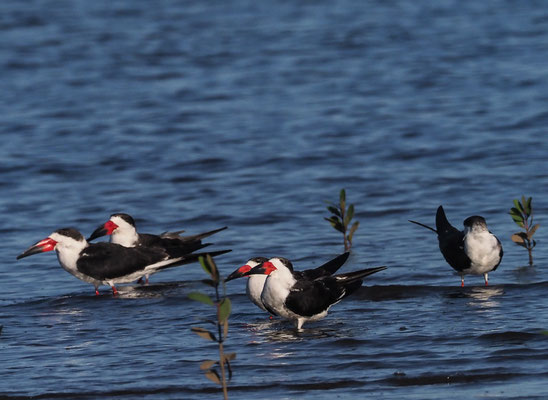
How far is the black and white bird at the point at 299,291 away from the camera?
1023cm

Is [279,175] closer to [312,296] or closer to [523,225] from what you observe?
[523,225]

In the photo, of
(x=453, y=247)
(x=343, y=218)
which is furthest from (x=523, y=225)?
(x=343, y=218)

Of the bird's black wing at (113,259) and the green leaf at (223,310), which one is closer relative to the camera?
the green leaf at (223,310)

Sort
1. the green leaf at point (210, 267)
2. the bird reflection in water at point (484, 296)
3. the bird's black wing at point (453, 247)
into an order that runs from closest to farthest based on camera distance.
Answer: the green leaf at point (210, 267), the bird reflection in water at point (484, 296), the bird's black wing at point (453, 247)

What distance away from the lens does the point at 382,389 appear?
831 cm

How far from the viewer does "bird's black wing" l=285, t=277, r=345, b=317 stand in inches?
402

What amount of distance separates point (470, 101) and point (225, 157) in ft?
20.0

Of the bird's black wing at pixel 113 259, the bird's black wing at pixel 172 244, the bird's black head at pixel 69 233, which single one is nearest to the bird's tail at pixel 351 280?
the bird's black wing at pixel 172 244

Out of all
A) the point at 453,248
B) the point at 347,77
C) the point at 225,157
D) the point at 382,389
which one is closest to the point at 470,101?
the point at 347,77

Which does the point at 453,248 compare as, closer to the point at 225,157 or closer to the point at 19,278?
the point at 19,278

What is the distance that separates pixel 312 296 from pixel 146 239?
3.44 metres

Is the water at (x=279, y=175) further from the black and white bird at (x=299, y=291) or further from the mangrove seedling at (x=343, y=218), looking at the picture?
the mangrove seedling at (x=343, y=218)

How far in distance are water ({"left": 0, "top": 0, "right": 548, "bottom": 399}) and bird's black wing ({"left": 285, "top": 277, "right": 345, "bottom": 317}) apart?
25 cm

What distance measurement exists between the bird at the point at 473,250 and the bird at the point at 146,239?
2.84m
